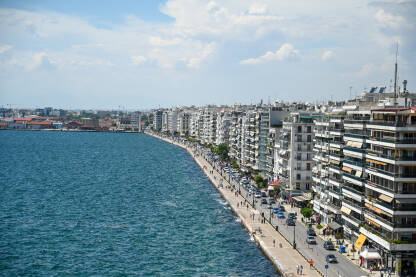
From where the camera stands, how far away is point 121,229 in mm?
71312

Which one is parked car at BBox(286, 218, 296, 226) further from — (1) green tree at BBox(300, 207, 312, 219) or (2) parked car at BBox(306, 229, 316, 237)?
(2) parked car at BBox(306, 229, 316, 237)

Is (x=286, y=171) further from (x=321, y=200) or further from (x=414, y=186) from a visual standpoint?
(x=414, y=186)

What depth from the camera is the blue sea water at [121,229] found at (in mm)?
55500

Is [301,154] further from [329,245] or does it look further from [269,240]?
[329,245]

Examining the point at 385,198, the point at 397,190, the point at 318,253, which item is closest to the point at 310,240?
the point at 318,253

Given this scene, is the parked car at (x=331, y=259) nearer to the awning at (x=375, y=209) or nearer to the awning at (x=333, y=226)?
the awning at (x=375, y=209)

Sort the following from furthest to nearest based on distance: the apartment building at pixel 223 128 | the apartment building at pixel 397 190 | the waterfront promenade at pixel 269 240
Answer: the apartment building at pixel 223 128, the waterfront promenade at pixel 269 240, the apartment building at pixel 397 190

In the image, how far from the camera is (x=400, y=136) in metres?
45.4

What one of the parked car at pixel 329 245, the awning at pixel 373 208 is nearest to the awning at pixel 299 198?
the parked car at pixel 329 245

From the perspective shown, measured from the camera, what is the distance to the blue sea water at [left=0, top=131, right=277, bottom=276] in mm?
55500

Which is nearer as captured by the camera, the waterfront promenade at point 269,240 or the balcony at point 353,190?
the waterfront promenade at point 269,240

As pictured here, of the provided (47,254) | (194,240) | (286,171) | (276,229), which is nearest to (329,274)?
(276,229)

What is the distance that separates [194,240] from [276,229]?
10.5 m

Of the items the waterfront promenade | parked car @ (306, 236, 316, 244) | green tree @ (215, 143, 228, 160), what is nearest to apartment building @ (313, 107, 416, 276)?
parked car @ (306, 236, 316, 244)
